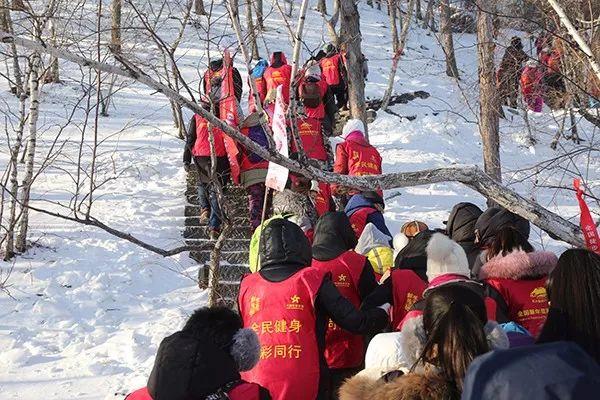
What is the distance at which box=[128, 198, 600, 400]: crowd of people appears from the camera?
1.54 metres

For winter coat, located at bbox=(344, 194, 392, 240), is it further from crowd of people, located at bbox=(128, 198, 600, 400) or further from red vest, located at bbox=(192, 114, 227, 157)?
red vest, located at bbox=(192, 114, 227, 157)

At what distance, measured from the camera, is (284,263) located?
3.66 meters

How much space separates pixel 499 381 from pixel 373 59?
20837 mm

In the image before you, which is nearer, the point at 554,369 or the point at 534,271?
the point at 554,369

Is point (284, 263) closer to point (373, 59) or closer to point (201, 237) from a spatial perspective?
point (201, 237)

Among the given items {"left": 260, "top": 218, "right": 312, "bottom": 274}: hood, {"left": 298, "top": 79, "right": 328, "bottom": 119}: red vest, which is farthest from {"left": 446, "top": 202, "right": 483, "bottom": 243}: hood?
{"left": 298, "top": 79, "right": 328, "bottom": 119}: red vest

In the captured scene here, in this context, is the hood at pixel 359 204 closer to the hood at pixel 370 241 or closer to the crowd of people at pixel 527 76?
the hood at pixel 370 241

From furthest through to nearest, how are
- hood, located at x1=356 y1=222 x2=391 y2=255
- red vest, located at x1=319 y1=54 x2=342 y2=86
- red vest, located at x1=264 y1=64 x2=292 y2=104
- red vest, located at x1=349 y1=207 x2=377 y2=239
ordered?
red vest, located at x1=319 y1=54 x2=342 y2=86
red vest, located at x1=264 y1=64 x2=292 y2=104
red vest, located at x1=349 y1=207 x2=377 y2=239
hood, located at x1=356 y1=222 x2=391 y2=255

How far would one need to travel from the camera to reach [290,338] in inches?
139

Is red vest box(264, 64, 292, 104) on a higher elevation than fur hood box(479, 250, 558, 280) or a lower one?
higher

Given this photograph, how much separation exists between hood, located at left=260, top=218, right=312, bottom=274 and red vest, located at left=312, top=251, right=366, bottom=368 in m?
0.47

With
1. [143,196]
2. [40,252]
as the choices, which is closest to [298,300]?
[40,252]

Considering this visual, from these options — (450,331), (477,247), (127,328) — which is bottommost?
(127,328)

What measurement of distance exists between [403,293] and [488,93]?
623 centimetres
